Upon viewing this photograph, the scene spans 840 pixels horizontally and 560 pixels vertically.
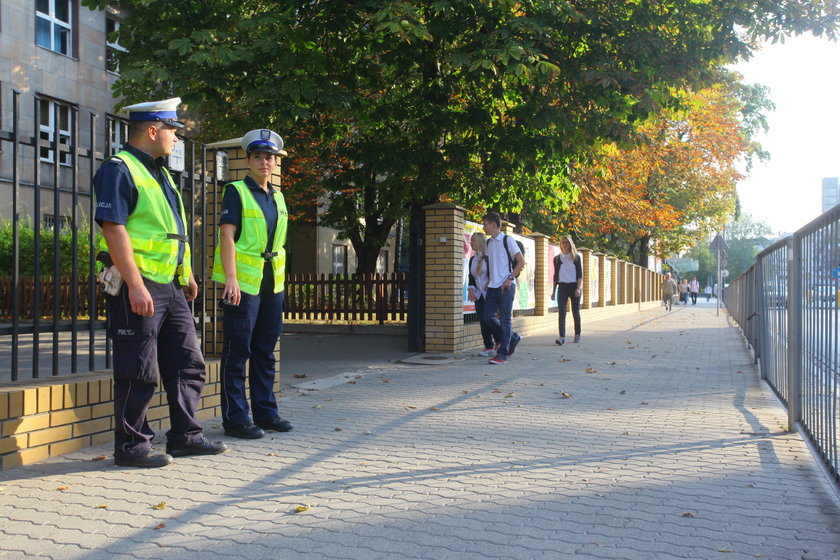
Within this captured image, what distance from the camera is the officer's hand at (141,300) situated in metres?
4.09

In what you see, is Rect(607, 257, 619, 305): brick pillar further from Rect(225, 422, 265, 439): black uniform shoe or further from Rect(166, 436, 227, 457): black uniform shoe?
Rect(166, 436, 227, 457): black uniform shoe

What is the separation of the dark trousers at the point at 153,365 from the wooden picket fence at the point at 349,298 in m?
10.3

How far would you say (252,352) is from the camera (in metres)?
5.44

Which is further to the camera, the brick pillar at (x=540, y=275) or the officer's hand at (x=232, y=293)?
the brick pillar at (x=540, y=275)

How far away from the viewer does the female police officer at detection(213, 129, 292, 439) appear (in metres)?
5.07

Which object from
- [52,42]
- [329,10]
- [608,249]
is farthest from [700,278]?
[329,10]

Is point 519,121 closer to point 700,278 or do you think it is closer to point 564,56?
point 564,56

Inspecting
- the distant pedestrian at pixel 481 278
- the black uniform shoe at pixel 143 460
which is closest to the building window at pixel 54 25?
the distant pedestrian at pixel 481 278

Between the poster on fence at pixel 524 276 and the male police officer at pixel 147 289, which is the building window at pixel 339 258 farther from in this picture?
the male police officer at pixel 147 289

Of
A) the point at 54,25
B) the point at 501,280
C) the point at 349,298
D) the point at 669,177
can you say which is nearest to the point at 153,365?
the point at 501,280

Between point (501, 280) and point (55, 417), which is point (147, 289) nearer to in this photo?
point (55, 417)

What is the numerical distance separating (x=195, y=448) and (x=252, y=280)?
3.64 feet

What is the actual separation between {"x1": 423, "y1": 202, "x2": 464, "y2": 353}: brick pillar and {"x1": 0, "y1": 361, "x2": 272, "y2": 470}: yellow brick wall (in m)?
6.79

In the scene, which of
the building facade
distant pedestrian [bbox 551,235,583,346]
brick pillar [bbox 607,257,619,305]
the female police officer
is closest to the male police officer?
the female police officer
